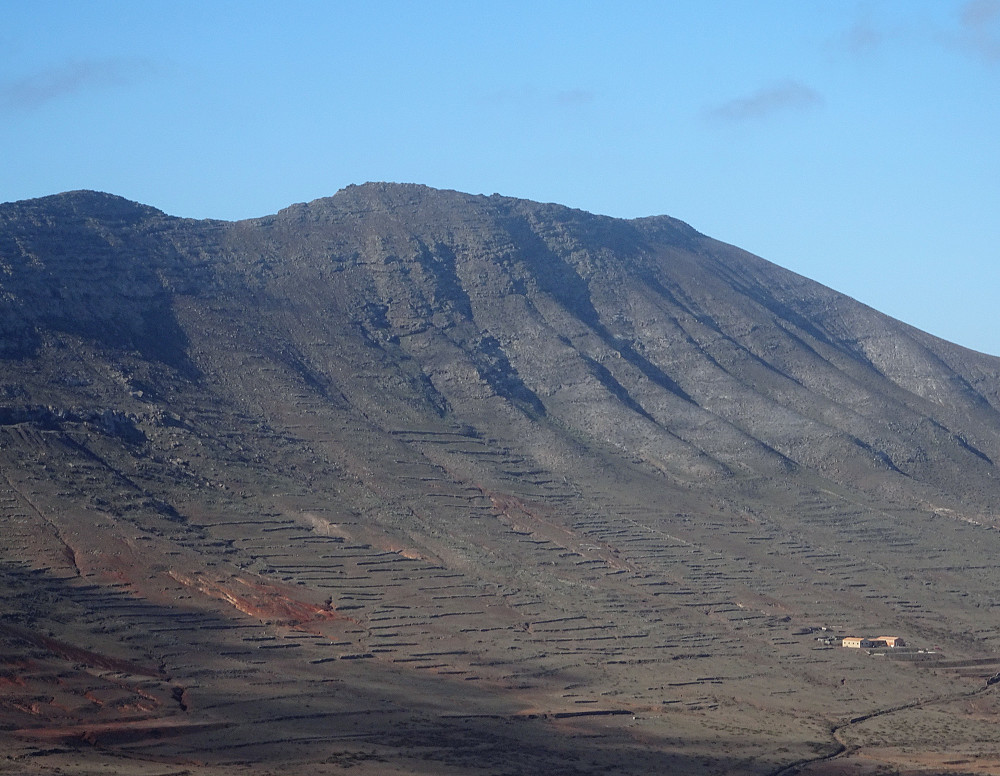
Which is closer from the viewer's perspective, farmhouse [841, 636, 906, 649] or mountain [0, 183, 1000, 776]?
mountain [0, 183, 1000, 776]

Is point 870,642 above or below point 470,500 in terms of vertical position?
below

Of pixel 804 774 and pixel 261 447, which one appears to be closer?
pixel 804 774

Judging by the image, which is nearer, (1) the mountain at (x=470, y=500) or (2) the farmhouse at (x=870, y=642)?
(1) the mountain at (x=470, y=500)

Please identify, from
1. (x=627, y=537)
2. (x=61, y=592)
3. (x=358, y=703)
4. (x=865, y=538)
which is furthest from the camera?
(x=865, y=538)

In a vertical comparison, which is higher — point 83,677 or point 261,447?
point 261,447


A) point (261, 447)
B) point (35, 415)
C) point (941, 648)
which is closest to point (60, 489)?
point (35, 415)

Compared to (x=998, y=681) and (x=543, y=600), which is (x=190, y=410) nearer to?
(x=543, y=600)

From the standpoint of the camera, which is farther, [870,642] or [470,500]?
[470,500]

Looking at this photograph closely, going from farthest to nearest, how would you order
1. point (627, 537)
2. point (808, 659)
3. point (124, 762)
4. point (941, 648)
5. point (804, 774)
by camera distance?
point (627, 537)
point (941, 648)
point (808, 659)
point (804, 774)
point (124, 762)
